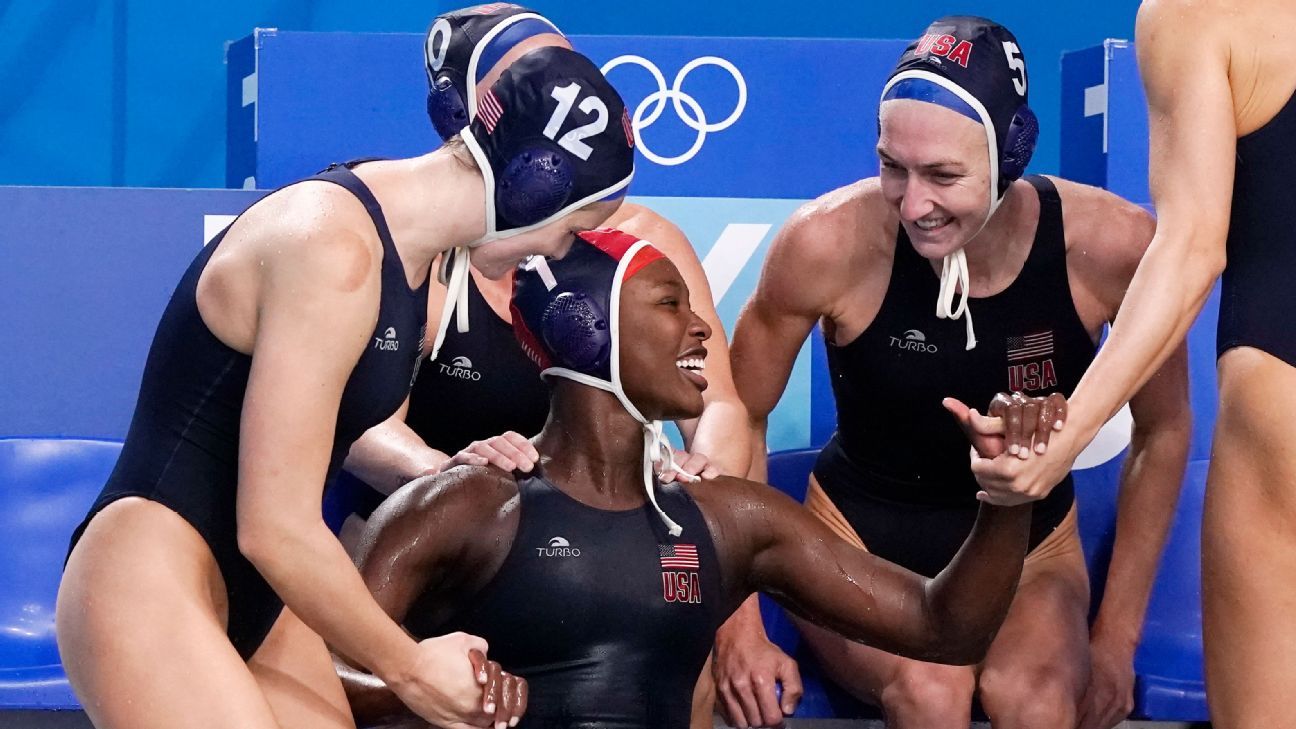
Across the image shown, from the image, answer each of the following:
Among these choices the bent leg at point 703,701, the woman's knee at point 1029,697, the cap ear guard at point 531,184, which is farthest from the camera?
the woman's knee at point 1029,697

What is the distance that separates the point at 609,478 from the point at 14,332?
2.31 metres

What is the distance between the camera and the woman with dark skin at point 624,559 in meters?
3.35

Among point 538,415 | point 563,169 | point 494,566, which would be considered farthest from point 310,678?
point 538,415

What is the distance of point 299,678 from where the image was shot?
3.08 metres

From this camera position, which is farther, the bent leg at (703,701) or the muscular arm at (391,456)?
the muscular arm at (391,456)

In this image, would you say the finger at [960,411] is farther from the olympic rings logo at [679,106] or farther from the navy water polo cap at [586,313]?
the olympic rings logo at [679,106]

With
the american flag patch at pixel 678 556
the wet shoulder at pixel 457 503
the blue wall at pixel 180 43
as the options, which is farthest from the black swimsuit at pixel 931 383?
the blue wall at pixel 180 43

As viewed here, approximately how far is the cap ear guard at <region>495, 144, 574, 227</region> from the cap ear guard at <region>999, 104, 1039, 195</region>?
1500mm

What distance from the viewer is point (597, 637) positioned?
11.2 feet

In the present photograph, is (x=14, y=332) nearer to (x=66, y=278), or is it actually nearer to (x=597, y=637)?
(x=66, y=278)

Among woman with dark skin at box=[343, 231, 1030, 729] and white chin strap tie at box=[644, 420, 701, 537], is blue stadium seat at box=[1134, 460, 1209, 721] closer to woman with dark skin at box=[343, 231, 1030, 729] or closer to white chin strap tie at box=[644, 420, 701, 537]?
woman with dark skin at box=[343, 231, 1030, 729]

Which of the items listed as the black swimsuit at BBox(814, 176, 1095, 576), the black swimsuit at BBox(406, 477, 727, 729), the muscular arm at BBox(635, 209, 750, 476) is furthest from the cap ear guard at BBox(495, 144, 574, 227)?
the black swimsuit at BBox(814, 176, 1095, 576)

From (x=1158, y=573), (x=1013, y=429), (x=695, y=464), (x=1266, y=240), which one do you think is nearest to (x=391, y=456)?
(x=695, y=464)

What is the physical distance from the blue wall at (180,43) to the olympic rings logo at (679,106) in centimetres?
260
